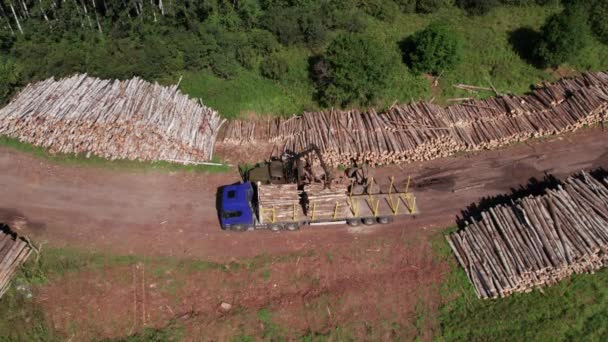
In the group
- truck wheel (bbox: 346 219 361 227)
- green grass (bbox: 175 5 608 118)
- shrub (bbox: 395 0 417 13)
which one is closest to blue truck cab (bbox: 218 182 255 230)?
truck wheel (bbox: 346 219 361 227)

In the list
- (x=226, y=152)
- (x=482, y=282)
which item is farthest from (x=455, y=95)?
(x=226, y=152)

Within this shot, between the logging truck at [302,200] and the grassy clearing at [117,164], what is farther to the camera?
the grassy clearing at [117,164]

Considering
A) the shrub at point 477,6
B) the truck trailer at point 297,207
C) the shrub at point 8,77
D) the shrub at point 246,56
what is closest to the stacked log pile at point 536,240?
the truck trailer at point 297,207

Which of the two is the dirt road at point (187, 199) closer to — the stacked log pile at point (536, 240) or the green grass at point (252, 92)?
the stacked log pile at point (536, 240)

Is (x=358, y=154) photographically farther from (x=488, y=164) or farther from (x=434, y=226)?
(x=488, y=164)

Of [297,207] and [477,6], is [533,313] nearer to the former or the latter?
[297,207]

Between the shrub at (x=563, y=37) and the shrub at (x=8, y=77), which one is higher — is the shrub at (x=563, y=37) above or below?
below
